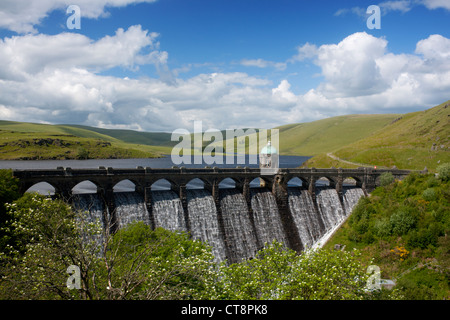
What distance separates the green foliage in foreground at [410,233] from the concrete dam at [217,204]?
10852 millimetres

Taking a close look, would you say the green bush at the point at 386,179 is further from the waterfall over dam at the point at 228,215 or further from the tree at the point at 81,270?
the tree at the point at 81,270

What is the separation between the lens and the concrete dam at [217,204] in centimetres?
5346

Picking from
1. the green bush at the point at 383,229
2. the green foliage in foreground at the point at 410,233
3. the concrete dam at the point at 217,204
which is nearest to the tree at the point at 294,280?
the green foliage in foreground at the point at 410,233

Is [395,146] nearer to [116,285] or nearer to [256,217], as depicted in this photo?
[256,217]

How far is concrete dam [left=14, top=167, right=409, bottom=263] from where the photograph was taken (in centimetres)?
5346

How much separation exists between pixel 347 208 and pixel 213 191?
42829mm

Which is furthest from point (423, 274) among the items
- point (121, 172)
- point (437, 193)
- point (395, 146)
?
point (395, 146)

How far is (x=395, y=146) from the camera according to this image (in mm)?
155750

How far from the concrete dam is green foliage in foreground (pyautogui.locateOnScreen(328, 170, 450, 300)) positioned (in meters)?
10.9

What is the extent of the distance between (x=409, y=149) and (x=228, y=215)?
11684 centimetres

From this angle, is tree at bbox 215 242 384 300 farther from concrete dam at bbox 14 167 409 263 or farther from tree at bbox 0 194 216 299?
concrete dam at bbox 14 167 409 263

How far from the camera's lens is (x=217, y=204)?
66.1 metres

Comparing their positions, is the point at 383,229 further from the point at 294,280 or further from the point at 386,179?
the point at 294,280
